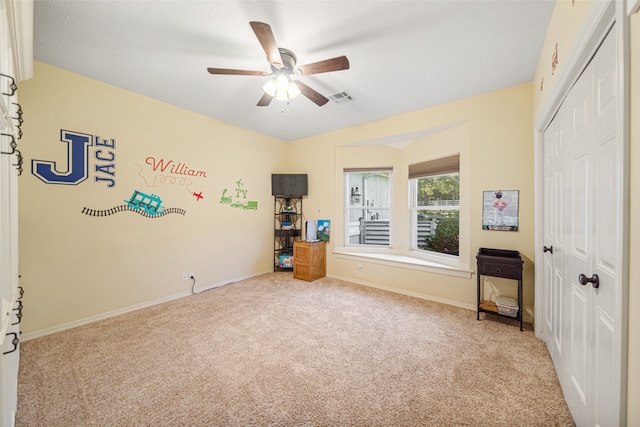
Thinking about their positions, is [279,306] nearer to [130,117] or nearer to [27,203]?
[27,203]

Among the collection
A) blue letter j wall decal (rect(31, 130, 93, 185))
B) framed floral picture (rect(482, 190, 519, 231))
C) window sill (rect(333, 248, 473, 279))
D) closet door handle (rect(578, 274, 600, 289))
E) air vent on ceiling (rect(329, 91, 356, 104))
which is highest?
air vent on ceiling (rect(329, 91, 356, 104))

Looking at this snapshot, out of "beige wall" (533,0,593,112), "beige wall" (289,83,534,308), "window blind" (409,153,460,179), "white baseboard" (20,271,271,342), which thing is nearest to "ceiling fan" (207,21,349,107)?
"beige wall" (533,0,593,112)

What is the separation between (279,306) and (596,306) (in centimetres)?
285

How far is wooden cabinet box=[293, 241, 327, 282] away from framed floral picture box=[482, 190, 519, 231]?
8.48 ft

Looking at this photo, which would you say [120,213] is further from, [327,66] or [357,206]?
[357,206]

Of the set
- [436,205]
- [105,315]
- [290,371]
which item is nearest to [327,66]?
[290,371]

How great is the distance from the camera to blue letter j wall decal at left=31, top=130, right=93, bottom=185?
2422 millimetres

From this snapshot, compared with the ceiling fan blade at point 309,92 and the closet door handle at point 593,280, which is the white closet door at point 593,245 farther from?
the ceiling fan blade at point 309,92

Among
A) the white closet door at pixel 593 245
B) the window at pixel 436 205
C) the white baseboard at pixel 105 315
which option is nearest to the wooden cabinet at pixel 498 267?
the window at pixel 436 205

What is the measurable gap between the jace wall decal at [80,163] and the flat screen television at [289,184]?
2.45 meters

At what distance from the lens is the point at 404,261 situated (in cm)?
369

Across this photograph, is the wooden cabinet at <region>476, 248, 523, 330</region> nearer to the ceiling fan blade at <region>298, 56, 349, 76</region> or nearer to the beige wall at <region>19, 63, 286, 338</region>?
the ceiling fan blade at <region>298, 56, 349, 76</region>

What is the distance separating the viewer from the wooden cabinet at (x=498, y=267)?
8.25 ft

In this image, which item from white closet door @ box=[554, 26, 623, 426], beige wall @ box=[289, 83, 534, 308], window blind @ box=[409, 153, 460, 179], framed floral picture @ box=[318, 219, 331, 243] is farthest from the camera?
framed floral picture @ box=[318, 219, 331, 243]
